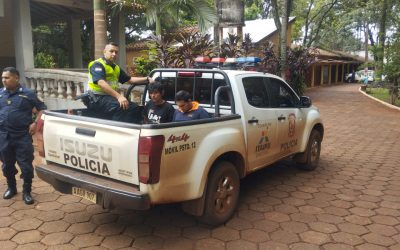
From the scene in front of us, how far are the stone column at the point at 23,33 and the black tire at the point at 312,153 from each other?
23.9ft

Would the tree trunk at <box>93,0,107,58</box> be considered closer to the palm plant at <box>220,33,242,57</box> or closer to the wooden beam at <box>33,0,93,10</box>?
the wooden beam at <box>33,0,93,10</box>

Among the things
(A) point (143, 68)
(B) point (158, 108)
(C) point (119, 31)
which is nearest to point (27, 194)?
(B) point (158, 108)

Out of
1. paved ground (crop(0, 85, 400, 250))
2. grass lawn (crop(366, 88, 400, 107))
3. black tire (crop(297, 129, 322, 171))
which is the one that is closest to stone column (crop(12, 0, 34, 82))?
paved ground (crop(0, 85, 400, 250))

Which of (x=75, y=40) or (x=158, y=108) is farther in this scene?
(x=75, y=40)

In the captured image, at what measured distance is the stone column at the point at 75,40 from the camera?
1304 cm

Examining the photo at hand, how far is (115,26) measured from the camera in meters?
12.1

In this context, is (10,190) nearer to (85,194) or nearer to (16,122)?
(16,122)

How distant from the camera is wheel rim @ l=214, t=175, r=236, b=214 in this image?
405cm

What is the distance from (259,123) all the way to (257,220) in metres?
1.16

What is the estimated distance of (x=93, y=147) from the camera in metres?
3.54

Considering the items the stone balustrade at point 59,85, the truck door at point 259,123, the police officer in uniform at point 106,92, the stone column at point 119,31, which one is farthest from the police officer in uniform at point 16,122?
the stone column at point 119,31

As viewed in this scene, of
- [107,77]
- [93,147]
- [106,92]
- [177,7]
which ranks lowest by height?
[93,147]

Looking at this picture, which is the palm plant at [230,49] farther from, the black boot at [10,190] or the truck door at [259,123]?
the black boot at [10,190]

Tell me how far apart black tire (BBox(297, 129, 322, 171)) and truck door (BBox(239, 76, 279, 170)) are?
1.15 metres
